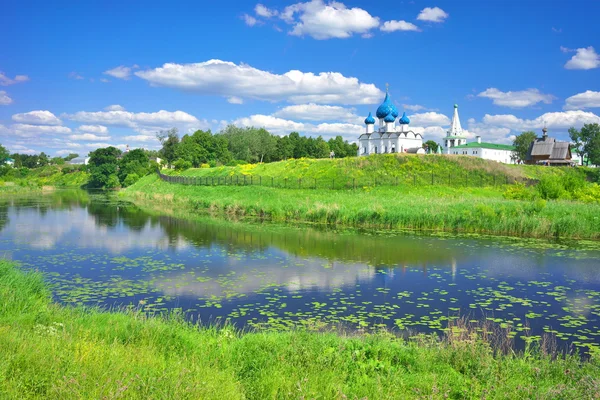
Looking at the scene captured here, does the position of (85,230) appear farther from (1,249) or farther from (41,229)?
(1,249)

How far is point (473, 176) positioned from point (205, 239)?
4131 centimetres

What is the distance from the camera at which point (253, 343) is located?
9.41 m

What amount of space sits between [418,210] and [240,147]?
80.1m

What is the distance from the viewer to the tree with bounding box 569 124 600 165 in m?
102

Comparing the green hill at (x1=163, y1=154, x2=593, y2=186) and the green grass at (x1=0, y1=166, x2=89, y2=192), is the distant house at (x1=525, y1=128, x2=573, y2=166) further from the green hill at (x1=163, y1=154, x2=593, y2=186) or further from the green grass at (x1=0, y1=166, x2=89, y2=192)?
the green grass at (x1=0, y1=166, x2=89, y2=192)

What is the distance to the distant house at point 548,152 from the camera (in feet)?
302

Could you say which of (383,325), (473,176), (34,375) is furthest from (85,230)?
(473,176)

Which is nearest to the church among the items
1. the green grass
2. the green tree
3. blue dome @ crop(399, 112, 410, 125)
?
blue dome @ crop(399, 112, 410, 125)

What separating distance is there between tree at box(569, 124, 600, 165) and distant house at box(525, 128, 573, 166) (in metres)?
9.51

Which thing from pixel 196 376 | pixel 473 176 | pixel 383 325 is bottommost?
pixel 383 325

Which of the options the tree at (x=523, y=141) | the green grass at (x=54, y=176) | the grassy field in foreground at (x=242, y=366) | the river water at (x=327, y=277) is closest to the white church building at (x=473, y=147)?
the tree at (x=523, y=141)

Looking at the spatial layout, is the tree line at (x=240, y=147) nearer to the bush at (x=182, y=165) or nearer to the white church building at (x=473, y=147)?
the bush at (x=182, y=165)

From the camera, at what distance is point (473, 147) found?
4510 inches

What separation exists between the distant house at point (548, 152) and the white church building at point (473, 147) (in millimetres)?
8847
